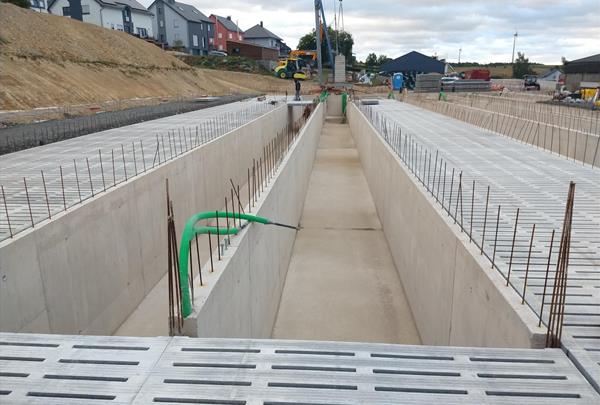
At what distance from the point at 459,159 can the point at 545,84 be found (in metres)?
62.0

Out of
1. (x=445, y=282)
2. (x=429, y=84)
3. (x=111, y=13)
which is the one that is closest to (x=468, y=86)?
(x=429, y=84)

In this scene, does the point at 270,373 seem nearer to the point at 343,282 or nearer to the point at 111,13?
the point at 343,282

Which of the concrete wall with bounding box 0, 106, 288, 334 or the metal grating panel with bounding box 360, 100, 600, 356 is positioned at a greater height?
the metal grating panel with bounding box 360, 100, 600, 356

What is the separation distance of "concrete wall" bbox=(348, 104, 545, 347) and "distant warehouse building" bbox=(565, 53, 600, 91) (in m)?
44.8

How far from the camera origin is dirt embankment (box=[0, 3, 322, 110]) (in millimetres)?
27062

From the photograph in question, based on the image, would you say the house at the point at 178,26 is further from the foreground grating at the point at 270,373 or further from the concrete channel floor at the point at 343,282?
the foreground grating at the point at 270,373

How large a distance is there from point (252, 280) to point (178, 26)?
81145mm

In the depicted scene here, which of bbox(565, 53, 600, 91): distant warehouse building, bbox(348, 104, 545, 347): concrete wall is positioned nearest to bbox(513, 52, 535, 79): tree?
bbox(565, 53, 600, 91): distant warehouse building

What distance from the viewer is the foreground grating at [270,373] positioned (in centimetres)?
343

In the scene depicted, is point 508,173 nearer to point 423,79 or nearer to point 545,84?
point 423,79

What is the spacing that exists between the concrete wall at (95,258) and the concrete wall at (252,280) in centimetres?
296

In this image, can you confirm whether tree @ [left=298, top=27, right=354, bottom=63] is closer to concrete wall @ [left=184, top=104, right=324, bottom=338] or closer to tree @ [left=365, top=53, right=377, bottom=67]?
tree @ [left=365, top=53, right=377, bottom=67]

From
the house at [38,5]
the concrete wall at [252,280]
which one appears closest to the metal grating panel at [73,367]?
the concrete wall at [252,280]

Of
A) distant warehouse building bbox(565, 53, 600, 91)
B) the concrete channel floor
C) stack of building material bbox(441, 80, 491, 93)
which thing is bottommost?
the concrete channel floor
